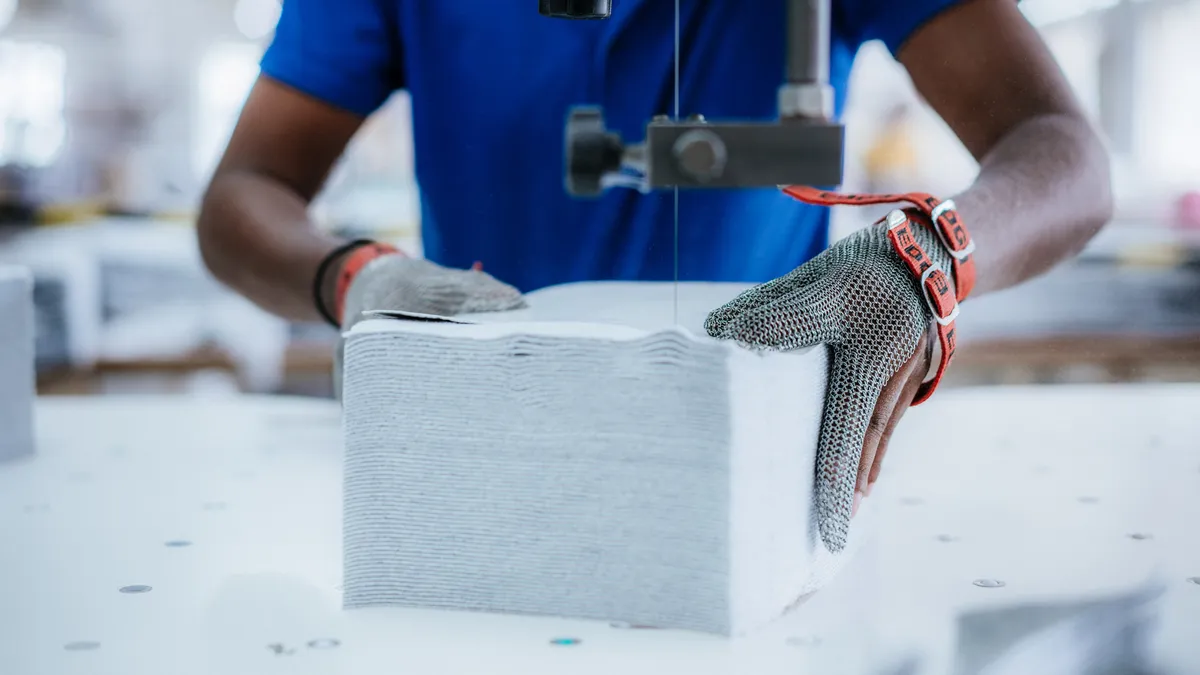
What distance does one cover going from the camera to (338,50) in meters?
0.98

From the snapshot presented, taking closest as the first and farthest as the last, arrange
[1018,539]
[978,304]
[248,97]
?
1. [1018,539]
2. [248,97]
3. [978,304]

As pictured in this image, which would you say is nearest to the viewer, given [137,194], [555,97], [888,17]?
[888,17]

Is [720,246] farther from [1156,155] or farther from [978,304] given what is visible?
[978,304]

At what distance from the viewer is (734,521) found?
482mm

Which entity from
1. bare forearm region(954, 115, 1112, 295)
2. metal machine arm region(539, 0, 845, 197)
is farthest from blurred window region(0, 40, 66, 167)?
metal machine arm region(539, 0, 845, 197)

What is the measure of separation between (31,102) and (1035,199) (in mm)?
2897

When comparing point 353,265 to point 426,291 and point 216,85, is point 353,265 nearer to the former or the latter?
point 426,291

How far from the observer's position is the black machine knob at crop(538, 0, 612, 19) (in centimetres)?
48

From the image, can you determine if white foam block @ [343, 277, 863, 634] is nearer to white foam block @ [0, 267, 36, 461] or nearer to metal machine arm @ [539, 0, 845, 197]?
metal machine arm @ [539, 0, 845, 197]

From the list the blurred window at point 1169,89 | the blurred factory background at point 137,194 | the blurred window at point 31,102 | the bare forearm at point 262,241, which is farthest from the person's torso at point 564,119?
the blurred window at point 31,102

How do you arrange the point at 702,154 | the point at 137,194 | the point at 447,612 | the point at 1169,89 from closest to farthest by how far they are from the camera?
1. the point at 702,154
2. the point at 447,612
3. the point at 1169,89
4. the point at 137,194

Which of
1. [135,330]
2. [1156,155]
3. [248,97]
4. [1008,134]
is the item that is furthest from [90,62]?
[1008,134]

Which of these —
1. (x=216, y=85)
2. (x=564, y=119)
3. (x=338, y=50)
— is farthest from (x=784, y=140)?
(x=216, y=85)

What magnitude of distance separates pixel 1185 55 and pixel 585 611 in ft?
3.74
